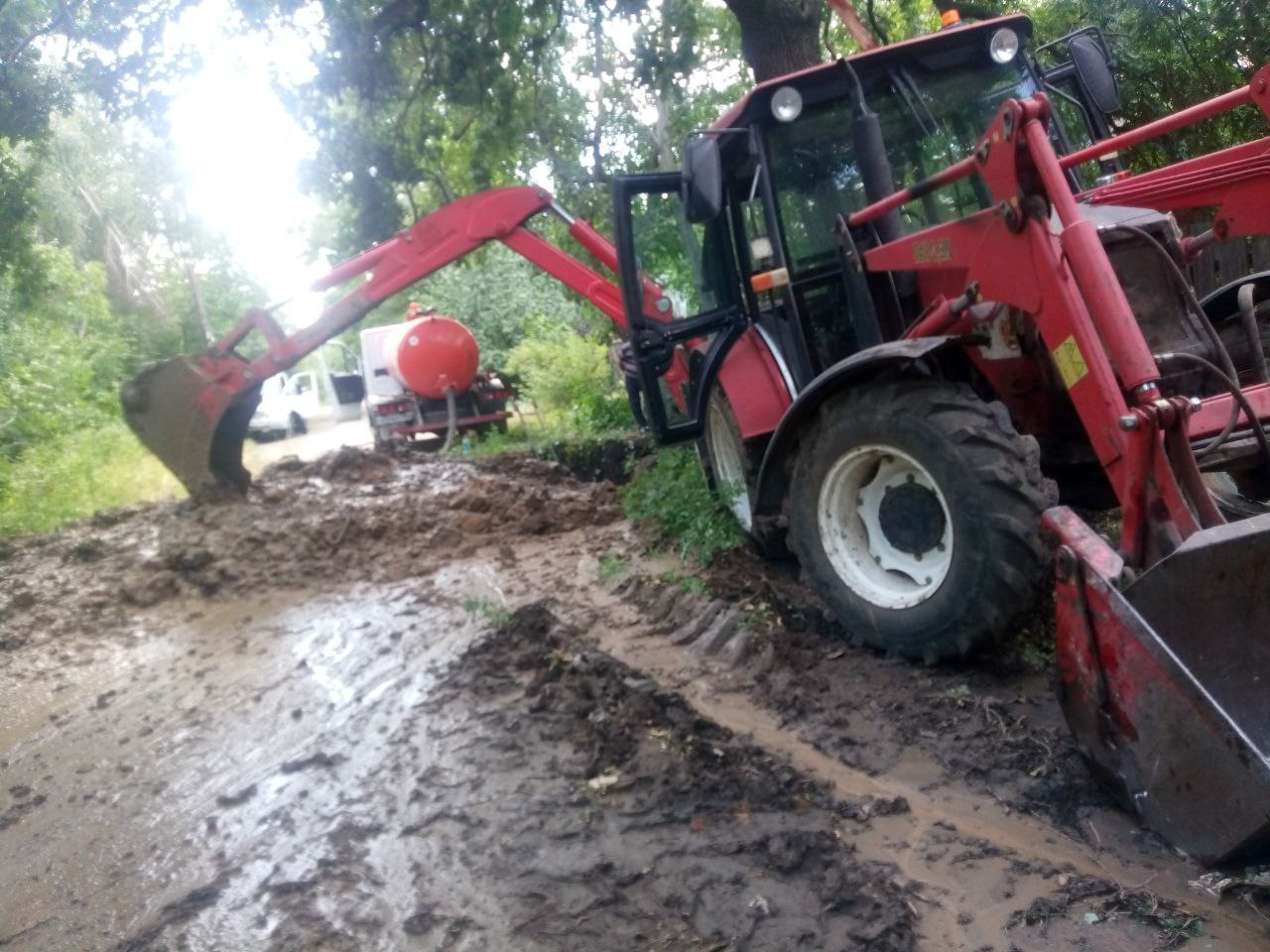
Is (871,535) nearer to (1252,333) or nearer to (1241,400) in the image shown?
(1241,400)

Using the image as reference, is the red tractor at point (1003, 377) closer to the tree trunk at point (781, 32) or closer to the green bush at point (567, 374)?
the tree trunk at point (781, 32)

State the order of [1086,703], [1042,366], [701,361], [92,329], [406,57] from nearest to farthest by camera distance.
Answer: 1. [1086,703]
2. [1042,366]
3. [701,361]
4. [406,57]
5. [92,329]

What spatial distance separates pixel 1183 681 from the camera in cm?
281

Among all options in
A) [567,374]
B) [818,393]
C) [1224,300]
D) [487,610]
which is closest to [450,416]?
[567,374]

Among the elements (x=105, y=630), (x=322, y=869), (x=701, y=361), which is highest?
(x=701, y=361)

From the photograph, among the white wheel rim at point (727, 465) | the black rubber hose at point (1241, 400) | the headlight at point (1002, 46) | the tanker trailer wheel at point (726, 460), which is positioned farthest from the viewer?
the white wheel rim at point (727, 465)

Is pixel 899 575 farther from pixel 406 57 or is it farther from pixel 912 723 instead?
pixel 406 57

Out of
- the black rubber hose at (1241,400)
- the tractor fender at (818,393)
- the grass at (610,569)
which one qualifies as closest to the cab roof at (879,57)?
the tractor fender at (818,393)

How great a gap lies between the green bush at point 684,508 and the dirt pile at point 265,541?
686mm

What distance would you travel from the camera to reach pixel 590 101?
58.4 ft

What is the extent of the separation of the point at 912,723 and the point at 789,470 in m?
1.44

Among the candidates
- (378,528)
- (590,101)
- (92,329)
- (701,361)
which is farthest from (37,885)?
(92,329)

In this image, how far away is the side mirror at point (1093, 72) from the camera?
17.6 feet

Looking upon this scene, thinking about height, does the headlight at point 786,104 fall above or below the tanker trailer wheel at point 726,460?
above
